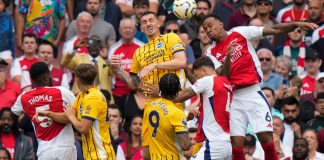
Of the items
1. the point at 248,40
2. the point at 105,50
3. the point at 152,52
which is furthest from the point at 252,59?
the point at 105,50

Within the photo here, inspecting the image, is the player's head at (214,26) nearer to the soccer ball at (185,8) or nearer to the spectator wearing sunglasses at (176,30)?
the soccer ball at (185,8)

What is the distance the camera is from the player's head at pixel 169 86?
1759 cm

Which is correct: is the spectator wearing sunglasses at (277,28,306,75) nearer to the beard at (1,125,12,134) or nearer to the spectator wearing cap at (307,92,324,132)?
the spectator wearing cap at (307,92,324,132)

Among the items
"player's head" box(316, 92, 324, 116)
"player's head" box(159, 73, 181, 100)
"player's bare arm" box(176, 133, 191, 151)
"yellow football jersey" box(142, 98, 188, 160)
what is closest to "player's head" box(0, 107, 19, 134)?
"yellow football jersey" box(142, 98, 188, 160)

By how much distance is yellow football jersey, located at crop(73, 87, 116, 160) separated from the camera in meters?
18.2

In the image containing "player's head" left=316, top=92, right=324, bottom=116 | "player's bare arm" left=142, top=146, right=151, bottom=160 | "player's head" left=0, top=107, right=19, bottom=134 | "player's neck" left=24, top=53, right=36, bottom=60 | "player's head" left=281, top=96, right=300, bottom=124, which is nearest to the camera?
"player's bare arm" left=142, top=146, right=151, bottom=160

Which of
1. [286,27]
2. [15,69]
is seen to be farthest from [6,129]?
[286,27]

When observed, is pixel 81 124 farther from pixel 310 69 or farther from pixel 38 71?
pixel 310 69

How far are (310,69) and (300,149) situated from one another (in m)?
3.76

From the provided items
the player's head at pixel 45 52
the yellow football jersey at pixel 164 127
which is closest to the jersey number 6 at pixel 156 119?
the yellow football jersey at pixel 164 127

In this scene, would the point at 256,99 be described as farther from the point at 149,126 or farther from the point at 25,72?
the point at 25,72

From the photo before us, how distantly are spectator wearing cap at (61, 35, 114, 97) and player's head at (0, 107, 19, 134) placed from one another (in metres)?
2.22

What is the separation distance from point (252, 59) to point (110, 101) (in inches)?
211

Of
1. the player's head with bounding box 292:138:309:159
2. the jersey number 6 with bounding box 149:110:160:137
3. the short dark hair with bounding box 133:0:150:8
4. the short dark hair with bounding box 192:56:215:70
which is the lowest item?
the player's head with bounding box 292:138:309:159
